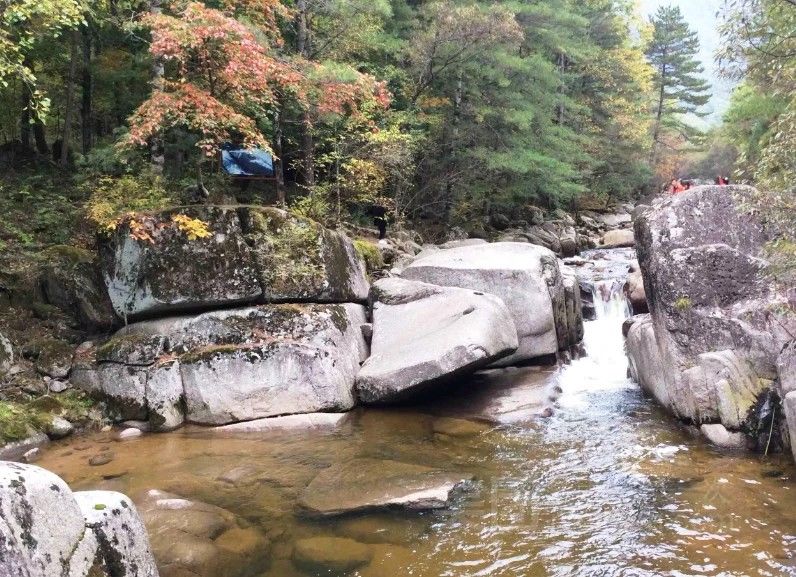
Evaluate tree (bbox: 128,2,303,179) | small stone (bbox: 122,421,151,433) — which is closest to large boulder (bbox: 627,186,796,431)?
tree (bbox: 128,2,303,179)

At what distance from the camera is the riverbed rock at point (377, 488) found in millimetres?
6312

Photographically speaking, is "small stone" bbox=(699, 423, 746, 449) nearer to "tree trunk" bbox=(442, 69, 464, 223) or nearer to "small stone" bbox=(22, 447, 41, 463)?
"small stone" bbox=(22, 447, 41, 463)

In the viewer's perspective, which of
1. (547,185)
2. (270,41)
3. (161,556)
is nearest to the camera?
(161,556)

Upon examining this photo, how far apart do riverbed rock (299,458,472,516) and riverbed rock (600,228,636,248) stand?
67.6 ft

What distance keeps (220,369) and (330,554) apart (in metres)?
4.51

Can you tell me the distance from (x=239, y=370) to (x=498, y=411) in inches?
168

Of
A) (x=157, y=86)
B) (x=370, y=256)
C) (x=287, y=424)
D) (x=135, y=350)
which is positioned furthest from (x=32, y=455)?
(x=370, y=256)

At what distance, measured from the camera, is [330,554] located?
559 cm

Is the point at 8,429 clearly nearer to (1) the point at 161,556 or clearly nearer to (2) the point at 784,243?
(1) the point at 161,556

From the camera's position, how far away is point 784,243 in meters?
6.42

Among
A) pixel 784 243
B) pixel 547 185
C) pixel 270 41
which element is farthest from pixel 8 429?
pixel 547 185

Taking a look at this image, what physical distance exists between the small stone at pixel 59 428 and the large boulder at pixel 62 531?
551cm

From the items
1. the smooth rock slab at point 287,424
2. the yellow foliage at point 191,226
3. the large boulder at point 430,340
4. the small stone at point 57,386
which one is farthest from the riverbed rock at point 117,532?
the small stone at point 57,386

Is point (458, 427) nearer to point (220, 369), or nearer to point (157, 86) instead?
point (220, 369)
